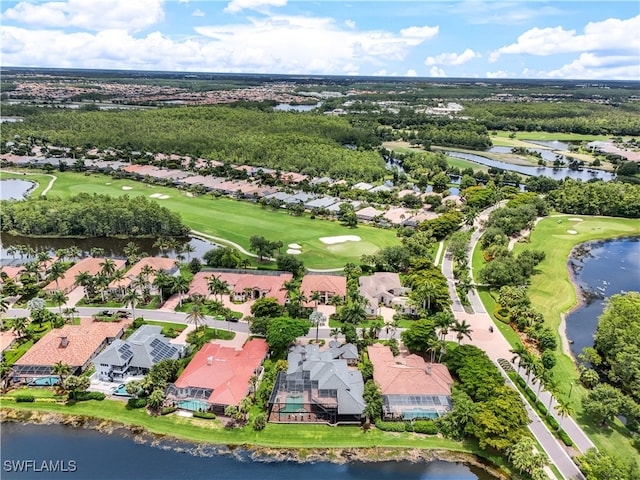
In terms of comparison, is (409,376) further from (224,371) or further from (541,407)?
(224,371)

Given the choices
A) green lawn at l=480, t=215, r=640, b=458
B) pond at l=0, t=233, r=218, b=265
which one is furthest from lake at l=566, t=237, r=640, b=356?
pond at l=0, t=233, r=218, b=265

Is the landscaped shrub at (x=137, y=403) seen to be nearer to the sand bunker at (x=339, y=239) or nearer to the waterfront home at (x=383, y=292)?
the waterfront home at (x=383, y=292)

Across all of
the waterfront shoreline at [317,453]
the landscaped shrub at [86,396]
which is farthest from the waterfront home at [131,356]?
the waterfront shoreline at [317,453]

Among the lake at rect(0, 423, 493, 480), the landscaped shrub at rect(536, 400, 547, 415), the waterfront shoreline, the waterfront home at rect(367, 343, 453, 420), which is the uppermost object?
the waterfront home at rect(367, 343, 453, 420)

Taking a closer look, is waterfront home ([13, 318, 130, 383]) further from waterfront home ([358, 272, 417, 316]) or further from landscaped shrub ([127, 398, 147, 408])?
waterfront home ([358, 272, 417, 316])

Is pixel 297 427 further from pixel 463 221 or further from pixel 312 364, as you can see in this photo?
pixel 463 221

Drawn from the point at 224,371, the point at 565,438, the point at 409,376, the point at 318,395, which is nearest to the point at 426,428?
the point at 409,376
